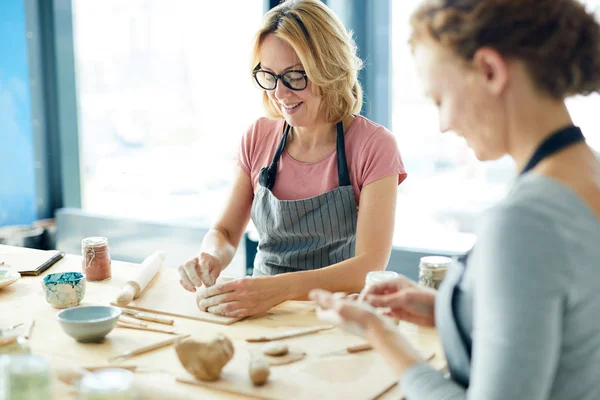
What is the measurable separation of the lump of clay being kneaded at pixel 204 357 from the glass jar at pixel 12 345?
346 mm

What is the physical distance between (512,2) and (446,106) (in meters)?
0.21

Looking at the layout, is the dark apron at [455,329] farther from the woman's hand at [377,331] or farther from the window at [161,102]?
the window at [161,102]

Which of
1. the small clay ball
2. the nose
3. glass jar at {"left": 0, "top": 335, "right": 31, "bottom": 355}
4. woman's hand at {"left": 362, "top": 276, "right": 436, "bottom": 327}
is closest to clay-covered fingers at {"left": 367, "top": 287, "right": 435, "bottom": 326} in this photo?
woman's hand at {"left": 362, "top": 276, "right": 436, "bottom": 327}

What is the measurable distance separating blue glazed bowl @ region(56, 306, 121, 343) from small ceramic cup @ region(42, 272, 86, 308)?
22 centimetres

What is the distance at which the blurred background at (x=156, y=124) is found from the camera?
3.55 meters

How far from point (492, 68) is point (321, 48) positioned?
1.28 m

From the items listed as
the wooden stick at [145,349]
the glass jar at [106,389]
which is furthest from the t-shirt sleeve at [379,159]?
the glass jar at [106,389]

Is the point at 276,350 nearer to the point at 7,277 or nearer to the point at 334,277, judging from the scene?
the point at 334,277

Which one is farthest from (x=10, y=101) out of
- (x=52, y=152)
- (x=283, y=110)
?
(x=283, y=110)

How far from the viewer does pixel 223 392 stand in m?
1.35

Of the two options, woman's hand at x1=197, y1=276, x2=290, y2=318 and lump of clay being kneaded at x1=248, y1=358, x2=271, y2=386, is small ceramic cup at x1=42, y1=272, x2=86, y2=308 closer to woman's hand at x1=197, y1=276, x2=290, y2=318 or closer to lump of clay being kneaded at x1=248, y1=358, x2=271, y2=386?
woman's hand at x1=197, y1=276, x2=290, y2=318

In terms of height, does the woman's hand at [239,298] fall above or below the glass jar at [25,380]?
below

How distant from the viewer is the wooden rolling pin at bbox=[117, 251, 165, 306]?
6.14 ft

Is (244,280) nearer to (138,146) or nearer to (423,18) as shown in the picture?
(423,18)
